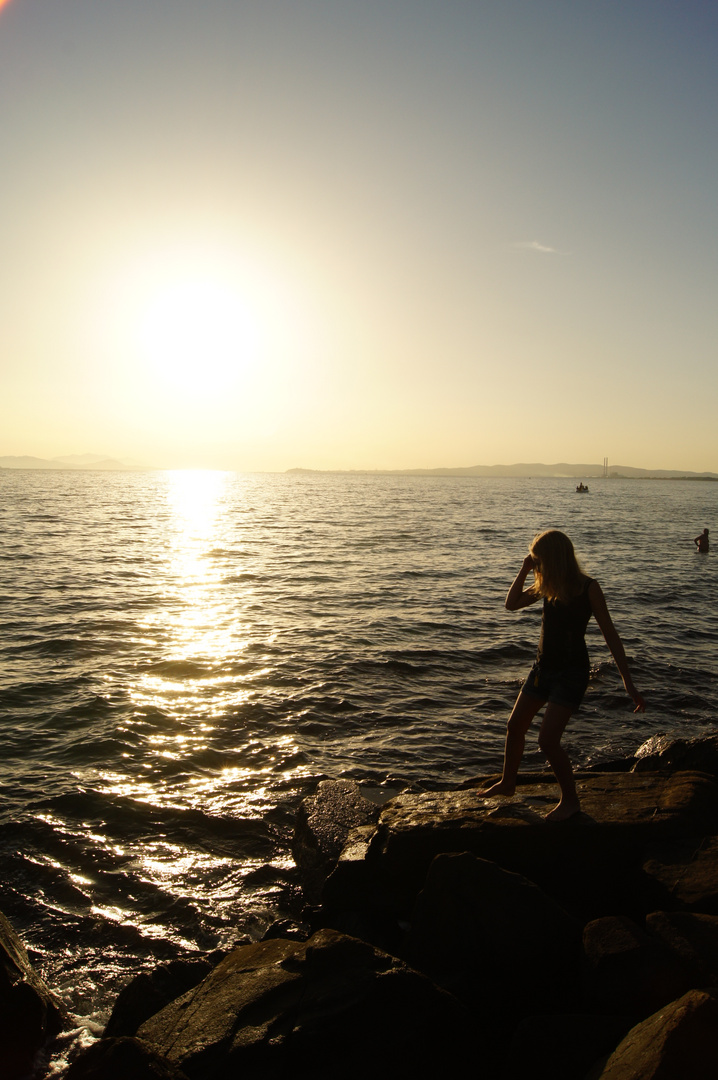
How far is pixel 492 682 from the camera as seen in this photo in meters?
12.4

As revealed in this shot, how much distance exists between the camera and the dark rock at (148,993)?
416 cm

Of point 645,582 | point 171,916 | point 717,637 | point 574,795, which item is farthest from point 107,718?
point 645,582

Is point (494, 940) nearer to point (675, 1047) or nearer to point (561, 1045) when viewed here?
point (561, 1045)

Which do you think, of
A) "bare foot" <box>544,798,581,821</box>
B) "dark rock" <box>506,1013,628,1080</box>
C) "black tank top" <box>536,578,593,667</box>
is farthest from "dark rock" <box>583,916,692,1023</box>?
"black tank top" <box>536,578,593,667</box>

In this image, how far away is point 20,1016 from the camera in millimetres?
4148

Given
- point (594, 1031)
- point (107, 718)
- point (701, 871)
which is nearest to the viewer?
point (594, 1031)

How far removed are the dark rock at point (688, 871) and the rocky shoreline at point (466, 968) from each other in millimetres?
16

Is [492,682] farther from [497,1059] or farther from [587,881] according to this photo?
[497,1059]

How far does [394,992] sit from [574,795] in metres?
2.45

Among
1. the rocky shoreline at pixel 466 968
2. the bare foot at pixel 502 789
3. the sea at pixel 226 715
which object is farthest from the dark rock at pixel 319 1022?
the bare foot at pixel 502 789

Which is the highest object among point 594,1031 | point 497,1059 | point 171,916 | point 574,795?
point 574,795

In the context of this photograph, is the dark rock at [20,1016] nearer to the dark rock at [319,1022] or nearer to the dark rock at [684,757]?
the dark rock at [319,1022]

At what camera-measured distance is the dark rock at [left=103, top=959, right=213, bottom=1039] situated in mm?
4164

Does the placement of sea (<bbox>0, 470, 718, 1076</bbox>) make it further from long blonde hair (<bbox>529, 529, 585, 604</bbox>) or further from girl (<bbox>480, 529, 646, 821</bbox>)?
long blonde hair (<bbox>529, 529, 585, 604</bbox>)
